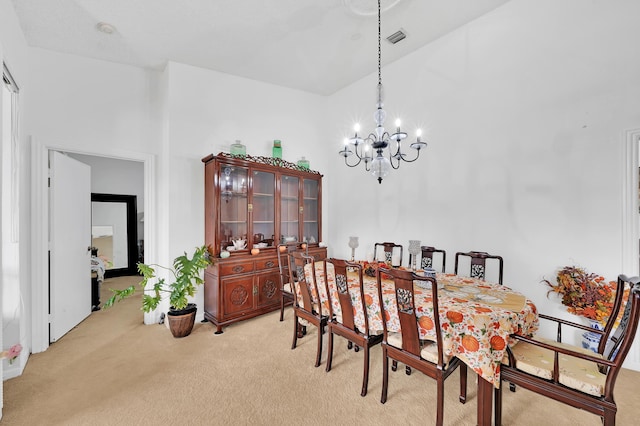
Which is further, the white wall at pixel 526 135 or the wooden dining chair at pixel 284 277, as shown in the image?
the wooden dining chair at pixel 284 277

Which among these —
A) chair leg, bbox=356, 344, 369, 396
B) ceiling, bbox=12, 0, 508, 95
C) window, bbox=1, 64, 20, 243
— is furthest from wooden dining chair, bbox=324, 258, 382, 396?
window, bbox=1, 64, 20, 243

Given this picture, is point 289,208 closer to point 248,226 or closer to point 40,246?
point 248,226

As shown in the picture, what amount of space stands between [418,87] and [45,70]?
14.1ft

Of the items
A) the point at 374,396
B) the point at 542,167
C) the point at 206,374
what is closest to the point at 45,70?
the point at 206,374

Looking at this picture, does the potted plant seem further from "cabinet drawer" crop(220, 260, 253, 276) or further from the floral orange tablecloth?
the floral orange tablecloth

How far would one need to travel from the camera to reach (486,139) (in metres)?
2.93

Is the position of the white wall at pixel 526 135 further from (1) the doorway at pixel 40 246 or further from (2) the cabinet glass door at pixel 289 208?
(1) the doorway at pixel 40 246

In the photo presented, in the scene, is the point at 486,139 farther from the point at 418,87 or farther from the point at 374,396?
the point at 374,396

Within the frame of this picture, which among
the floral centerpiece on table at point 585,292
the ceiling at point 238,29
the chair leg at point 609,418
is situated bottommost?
the chair leg at point 609,418

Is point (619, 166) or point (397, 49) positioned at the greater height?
point (397, 49)

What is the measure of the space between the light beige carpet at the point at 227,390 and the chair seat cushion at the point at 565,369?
0.49 m

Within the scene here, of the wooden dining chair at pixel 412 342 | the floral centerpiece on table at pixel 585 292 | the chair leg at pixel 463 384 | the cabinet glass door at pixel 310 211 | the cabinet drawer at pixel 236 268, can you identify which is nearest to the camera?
the wooden dining chair at pixel 412 342

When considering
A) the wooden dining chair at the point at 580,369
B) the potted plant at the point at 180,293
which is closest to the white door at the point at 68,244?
the potted plant at the point at 180,293

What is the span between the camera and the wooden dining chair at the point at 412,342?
1.60 m
